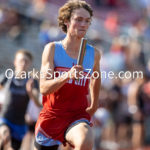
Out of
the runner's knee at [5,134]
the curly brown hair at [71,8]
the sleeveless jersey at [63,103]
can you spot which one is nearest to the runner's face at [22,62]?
the runner's knee at [5,134]

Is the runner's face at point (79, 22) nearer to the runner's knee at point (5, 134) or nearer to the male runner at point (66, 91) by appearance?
the male runner at point (66, 91)

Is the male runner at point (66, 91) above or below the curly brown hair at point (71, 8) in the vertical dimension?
below

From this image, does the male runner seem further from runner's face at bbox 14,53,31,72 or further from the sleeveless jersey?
runner's face at bbox 14,53,31,72

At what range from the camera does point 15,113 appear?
7504 mm

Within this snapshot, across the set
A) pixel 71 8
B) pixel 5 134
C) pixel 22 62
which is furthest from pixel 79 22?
pixel 5 134

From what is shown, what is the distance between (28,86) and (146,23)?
1168 cm

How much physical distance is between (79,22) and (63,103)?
88 centimetres

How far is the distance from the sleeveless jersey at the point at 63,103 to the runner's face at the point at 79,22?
237 mm

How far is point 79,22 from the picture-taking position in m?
5.30

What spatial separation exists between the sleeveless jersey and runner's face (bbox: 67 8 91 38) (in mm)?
237

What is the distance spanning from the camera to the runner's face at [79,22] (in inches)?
208

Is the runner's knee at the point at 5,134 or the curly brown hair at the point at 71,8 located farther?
the runner's knee at the point at 5,134

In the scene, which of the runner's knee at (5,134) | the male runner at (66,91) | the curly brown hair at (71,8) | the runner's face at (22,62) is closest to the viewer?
the male runner at (66,91)

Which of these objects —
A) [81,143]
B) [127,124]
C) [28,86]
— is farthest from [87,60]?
[127,124]
